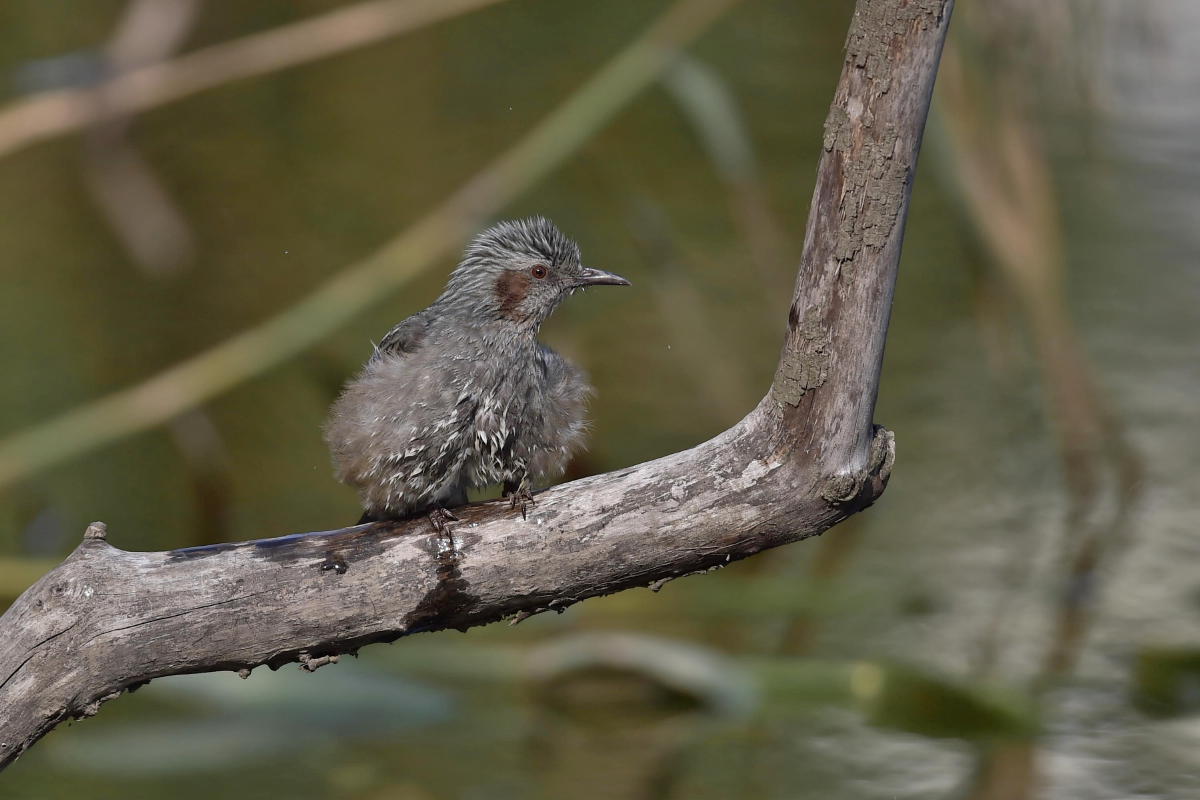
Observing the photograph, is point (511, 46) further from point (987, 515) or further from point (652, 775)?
point (652, 775)

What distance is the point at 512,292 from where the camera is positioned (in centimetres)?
397

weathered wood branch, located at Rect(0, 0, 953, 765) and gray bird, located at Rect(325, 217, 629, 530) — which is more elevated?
gray bird, located at Rect(325, 217, 629, 530)

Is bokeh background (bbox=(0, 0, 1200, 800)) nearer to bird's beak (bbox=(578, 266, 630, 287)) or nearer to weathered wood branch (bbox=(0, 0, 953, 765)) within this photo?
bird's beak (bbox=(578, 266, 630, 287))

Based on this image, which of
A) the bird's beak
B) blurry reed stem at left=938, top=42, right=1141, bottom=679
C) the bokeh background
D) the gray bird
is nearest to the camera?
the gray bird

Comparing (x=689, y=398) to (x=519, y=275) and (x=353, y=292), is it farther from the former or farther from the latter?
(x=519, y=275)

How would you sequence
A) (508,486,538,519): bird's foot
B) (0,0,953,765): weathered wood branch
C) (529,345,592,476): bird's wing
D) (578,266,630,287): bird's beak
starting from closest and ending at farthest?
1. (0,0,953,765): weathered wood branch
2. (508,486,538,519): bird's foot
3. (529,345,592,476): bird's wing
4. (578,266,630,287): bird's beak

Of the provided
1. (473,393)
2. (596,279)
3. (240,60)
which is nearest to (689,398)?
(240,60)

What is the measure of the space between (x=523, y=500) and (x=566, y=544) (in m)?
0.19

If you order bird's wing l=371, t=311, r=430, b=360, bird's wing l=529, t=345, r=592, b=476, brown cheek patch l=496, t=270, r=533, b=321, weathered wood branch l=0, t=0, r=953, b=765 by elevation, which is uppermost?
brown cheek patch l=496, t=270, r=533, b=321

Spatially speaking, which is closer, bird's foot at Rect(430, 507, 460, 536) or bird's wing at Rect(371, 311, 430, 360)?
bird's foot at Rect(430, 507, 460, 536)

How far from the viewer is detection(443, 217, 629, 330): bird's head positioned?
396 centimetres

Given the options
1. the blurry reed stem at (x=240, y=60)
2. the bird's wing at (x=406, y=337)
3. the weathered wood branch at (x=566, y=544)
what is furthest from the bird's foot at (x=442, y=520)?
the blurry reed stem at (x=240, y=60)

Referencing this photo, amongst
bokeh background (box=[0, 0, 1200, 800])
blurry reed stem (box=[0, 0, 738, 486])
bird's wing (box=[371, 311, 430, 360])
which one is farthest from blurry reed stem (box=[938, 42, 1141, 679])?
bird's wing (box=[371, 311, 430, 360])

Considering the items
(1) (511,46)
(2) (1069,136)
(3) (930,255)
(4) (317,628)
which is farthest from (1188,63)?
(4) (317,628)
